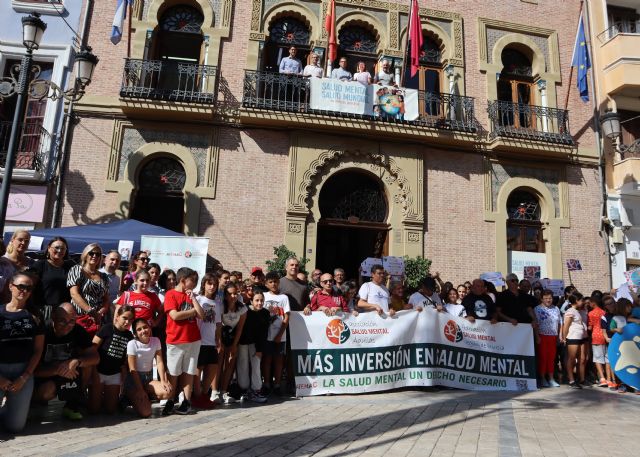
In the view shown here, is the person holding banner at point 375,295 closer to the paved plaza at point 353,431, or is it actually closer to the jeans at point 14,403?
the paved plaza at point 353,431

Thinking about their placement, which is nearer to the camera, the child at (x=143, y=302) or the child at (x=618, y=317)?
the child at (x=143, y=302)

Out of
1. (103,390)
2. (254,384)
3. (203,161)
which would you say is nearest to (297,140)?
(203,161)

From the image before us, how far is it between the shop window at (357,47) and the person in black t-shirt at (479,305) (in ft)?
29.1

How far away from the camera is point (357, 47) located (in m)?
14.9

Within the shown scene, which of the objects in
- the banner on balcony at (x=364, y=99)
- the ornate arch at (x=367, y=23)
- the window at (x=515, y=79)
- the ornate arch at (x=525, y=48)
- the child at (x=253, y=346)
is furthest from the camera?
the window at (x=515, y=79)

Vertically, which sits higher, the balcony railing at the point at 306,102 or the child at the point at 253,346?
the balcony railing at the point at 306,102

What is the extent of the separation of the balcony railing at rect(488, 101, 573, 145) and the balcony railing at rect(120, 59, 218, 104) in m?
8.80

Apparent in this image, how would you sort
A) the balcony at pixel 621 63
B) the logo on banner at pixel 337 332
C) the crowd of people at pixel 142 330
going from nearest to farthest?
the crowd of people at pixel 142 330
the logo on banner at pixel 337 332
the balcony at pixel 621 63

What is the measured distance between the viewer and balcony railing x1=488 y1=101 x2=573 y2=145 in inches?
564

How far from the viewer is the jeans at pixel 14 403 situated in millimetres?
4434

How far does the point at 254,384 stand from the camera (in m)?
6.55

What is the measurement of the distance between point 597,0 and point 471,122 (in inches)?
288

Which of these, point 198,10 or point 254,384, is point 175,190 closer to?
point 198,10

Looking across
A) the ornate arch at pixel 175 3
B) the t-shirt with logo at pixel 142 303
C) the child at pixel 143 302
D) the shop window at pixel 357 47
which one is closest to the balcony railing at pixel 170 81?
the ornate arch at pixel 175 3
